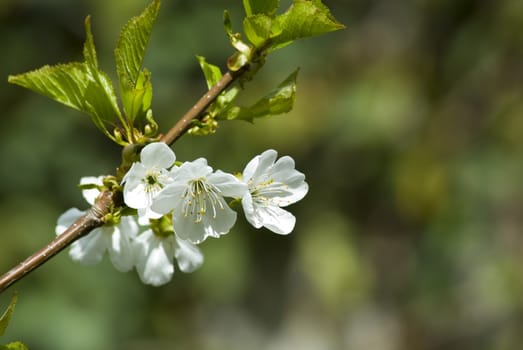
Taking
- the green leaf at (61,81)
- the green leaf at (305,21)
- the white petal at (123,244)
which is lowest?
the white petal at (123,244)

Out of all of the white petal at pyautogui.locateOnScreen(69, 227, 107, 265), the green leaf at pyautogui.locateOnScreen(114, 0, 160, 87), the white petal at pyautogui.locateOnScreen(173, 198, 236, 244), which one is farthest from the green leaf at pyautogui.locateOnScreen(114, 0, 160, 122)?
the white petal at pyautogui.locateOnScreen(69, 227, 107, 265)

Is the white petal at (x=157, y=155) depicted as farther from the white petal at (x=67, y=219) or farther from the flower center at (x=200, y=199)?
the white petal at (x=67, y=219)

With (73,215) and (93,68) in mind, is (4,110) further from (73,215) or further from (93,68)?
(93,68)

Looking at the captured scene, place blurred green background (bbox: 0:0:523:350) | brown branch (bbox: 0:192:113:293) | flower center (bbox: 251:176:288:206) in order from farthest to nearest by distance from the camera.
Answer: blurred green background (bbox: 0:0:523:350)
flower center (bbox: 251:176:288:206)
brown branch (bbox: 0:192:113:293)

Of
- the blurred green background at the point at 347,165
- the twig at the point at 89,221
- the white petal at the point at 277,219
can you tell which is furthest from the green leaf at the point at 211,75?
the blurred green background at the point at 347,165

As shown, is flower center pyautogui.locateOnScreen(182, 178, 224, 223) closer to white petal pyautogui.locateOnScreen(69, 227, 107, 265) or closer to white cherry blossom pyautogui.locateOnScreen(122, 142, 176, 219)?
white cherry blossom pyautogui.locateOnScreen(122, 142, 176, 219)

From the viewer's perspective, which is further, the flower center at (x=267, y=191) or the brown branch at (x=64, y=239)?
the flower center at (x=267, y=191)
